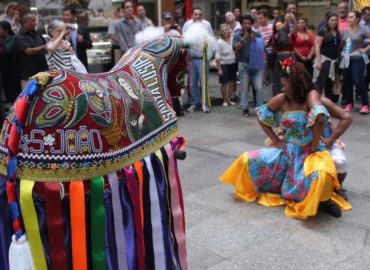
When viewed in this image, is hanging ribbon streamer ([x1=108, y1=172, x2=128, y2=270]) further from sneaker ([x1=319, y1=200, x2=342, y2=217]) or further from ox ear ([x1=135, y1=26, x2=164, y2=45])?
sneaker ([x1=319, y1=200, x2=342, y2=217])

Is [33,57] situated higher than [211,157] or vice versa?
[33,57]

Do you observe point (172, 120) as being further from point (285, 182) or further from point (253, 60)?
point (253, 60)

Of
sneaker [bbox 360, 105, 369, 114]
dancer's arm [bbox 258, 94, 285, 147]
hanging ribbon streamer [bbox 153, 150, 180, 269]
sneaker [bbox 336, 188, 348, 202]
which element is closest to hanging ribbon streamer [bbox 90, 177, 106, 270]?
hanging ribbon streamer [bbox 153, 150, 180, 269]

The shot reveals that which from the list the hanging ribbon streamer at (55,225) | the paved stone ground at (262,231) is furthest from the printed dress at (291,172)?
the hanging ribbon streamer at (55,225)

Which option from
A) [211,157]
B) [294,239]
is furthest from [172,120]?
[211,157]

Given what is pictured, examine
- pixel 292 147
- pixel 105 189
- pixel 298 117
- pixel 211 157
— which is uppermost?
pixel 105 189

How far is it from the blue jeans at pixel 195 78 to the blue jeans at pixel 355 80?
2.35 m

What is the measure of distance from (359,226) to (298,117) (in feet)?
3.09

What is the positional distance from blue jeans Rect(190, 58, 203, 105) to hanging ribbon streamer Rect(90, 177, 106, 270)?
20.8 feet

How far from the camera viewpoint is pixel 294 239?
3.42 meters

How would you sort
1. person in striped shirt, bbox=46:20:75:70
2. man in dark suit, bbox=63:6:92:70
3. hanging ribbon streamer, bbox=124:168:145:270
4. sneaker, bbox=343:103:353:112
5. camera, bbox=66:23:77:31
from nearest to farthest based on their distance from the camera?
hanging ribbon streamer, bbox=124:168:145:270
person in striped shirt, bbox=46:20:75:70
camera, bbox=66:23:77:31
man in dark suit, bbox=63:6:92:70
sneaker, bbox=343:103:353:112

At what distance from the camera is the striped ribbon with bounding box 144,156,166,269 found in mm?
1930

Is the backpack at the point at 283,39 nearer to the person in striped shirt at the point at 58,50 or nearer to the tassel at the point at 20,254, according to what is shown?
the person in striped shirt at the point at 58,50

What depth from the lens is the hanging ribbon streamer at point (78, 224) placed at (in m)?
1.64
